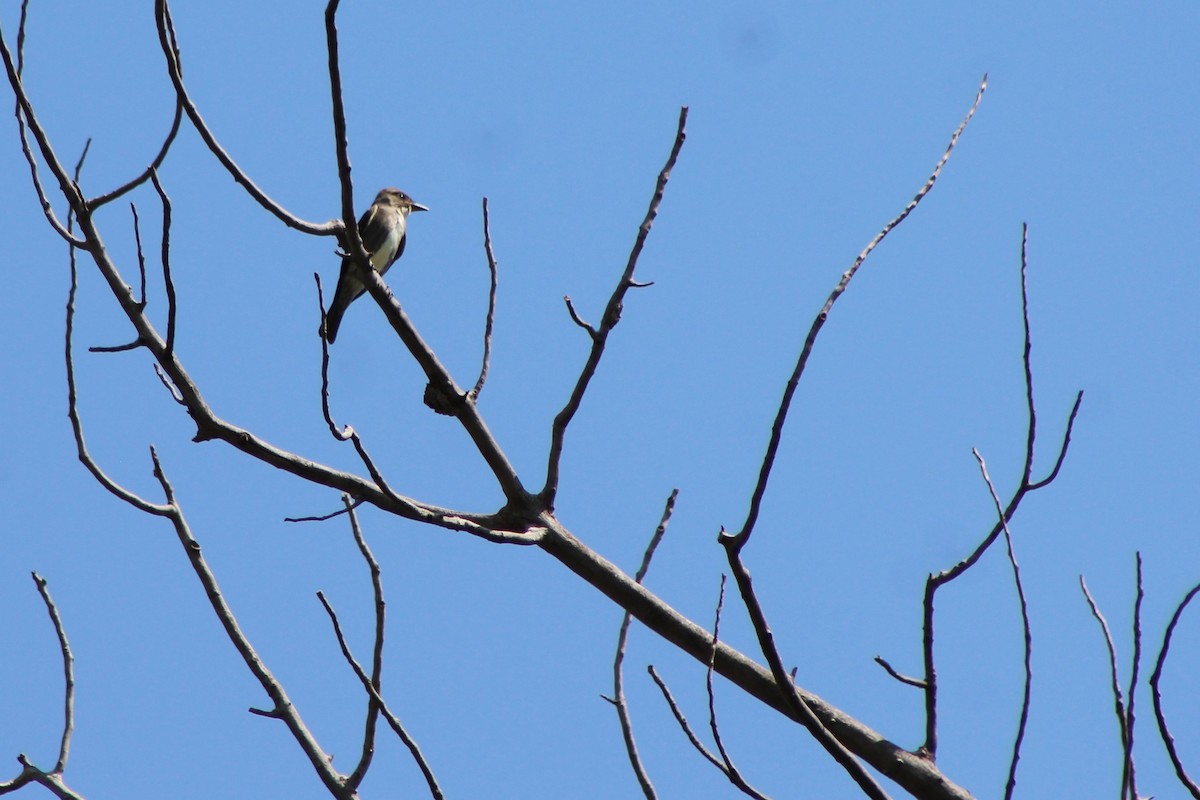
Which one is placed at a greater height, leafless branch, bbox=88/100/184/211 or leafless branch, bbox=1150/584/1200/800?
leafless branch, bbox=88/100/184/211

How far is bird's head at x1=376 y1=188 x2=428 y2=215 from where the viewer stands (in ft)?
36.4

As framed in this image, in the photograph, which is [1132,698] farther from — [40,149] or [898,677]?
[40,149]

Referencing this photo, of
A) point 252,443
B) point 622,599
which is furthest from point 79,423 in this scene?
point 622,599

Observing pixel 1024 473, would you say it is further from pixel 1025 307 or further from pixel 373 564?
pixel 373 564

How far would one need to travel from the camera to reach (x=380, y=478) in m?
3.04

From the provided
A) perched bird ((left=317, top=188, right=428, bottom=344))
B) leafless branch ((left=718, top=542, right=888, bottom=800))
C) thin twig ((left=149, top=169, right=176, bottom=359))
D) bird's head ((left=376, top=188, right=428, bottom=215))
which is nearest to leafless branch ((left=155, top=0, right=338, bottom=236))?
thin twig ((left=149, top=169, right=176, bottom=359))

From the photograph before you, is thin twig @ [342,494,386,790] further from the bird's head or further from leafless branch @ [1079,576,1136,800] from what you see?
the bird's head

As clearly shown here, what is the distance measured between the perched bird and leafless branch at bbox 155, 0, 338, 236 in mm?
6584

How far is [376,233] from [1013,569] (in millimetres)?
8193

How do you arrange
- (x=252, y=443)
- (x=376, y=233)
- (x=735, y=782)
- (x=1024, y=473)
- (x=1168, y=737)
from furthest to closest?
(x=376, y=233) < (x=252, y=443) < (x=1024, y=473) < (x=735, y=782) < (x=1168, y=737)

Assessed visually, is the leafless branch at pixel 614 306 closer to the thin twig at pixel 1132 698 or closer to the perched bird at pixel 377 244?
the thin twig at pixel 1132 698

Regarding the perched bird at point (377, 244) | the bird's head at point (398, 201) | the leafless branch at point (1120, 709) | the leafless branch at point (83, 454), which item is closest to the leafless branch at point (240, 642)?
the leafless branch at point (83, 454)

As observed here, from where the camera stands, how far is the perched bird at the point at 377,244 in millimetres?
10258

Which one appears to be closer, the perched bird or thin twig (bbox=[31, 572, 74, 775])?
thin twig (bbox=[31, 572, 74, 775])
